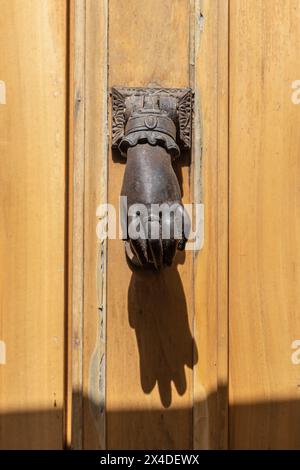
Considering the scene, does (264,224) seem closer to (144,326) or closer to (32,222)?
(144,326)

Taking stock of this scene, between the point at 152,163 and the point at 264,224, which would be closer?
the point at 152,163

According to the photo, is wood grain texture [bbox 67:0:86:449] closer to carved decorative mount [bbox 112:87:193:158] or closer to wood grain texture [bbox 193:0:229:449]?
carved decorative mount [bbox 112:87:193:158]

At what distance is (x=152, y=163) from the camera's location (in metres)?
1.00

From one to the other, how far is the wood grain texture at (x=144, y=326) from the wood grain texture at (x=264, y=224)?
3.7 inches

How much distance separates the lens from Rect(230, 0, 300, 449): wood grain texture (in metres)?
1.13

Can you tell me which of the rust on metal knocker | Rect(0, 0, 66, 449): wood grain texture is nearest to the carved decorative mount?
the rust on metal knocker

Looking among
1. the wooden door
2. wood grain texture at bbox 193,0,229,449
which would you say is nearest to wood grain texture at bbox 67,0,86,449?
the wooden door

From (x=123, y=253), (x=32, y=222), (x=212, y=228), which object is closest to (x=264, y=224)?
(x=212, y=228)

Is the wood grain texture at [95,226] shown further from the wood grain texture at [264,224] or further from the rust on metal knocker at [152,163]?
the wood grain texture at [264,224]

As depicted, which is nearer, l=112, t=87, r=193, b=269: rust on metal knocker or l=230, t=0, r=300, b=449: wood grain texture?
l=112, t=87, r=193, b=269: rust on metal knocker

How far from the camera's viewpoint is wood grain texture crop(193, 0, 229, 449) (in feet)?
3.67

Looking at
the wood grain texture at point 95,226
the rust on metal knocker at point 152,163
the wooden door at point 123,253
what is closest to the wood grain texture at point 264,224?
the wooden door at point 123,253

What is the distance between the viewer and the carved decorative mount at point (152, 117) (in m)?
1.06

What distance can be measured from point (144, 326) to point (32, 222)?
28 cm
